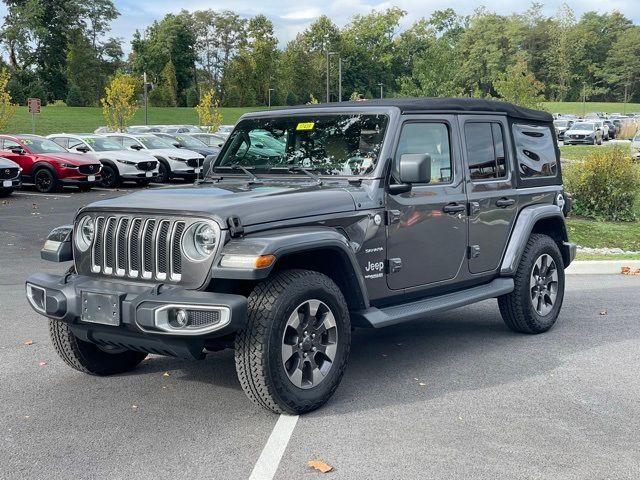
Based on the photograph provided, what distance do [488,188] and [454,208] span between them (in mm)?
618

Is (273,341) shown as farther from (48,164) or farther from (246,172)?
(48,164)

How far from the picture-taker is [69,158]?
2247 centimetres

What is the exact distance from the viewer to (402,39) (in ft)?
373

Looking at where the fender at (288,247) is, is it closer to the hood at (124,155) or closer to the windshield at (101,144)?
the hood at (124,155)

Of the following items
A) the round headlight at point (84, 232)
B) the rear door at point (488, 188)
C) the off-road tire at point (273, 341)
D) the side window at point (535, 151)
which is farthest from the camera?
the side window at point (535, 151)

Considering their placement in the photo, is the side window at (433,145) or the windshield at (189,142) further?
the windshield at (189,142)

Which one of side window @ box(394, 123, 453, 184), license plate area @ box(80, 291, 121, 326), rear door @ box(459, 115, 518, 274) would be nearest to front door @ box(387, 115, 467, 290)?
side window @ box(394, 123, 453, 184)

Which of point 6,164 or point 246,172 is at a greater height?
point 246,172

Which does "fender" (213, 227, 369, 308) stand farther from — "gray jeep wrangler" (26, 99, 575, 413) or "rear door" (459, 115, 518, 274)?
"rear door" (459, 115, 518, 274)

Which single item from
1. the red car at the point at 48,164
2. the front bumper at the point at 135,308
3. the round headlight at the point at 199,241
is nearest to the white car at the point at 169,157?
the red car at the point at 48,164

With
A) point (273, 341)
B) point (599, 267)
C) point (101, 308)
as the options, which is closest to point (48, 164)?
point (599, 267)

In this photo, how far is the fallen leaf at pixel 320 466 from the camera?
4.01 meters

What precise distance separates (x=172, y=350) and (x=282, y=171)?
5.76ft

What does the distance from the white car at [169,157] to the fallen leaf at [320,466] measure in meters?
21.6
